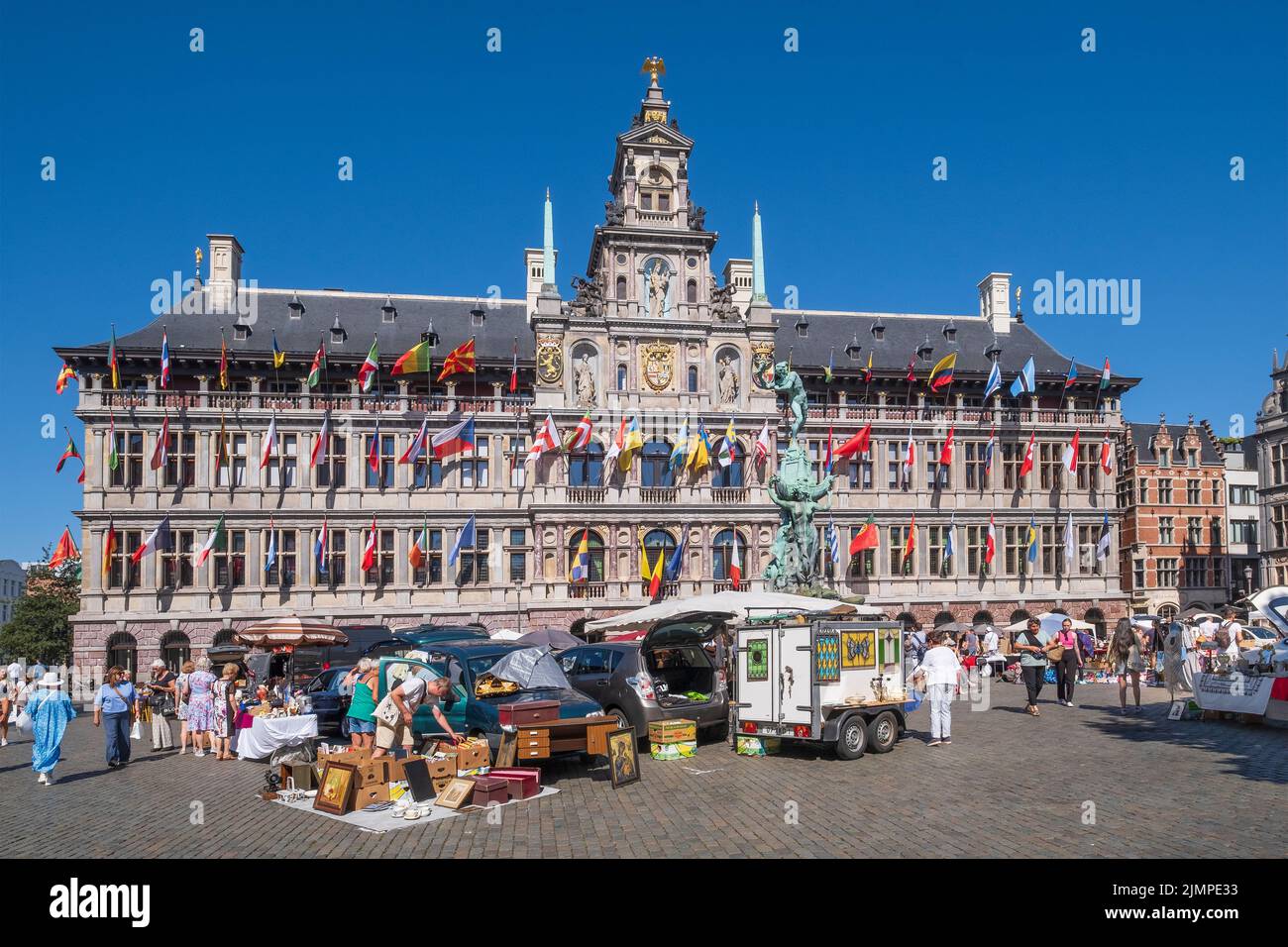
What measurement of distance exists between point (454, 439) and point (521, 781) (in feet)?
90.2

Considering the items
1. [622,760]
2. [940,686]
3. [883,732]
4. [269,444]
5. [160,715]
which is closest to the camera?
[622,760]

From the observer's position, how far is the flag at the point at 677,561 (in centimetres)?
4019

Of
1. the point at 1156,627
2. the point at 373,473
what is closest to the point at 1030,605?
the point at 1156,627

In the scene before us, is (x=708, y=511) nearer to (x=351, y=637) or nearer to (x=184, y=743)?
(x=351, y=637)

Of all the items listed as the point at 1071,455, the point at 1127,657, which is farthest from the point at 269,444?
the point at 1071,455

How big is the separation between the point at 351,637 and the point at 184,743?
10865 millimetres

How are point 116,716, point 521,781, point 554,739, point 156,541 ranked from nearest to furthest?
point 521,781 → point 554,739 → point 116,716 → point 156,541

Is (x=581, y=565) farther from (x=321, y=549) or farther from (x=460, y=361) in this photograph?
(x=321, y=549)

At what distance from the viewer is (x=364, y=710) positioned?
52.0ft

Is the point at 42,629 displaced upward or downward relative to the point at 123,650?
downward

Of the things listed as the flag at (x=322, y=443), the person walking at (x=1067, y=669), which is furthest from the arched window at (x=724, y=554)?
the person walking at (x=1067, y=669)

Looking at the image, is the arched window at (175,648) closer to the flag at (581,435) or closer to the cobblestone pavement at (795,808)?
the flag at (581,435)

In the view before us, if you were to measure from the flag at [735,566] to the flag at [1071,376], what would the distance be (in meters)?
16.9
